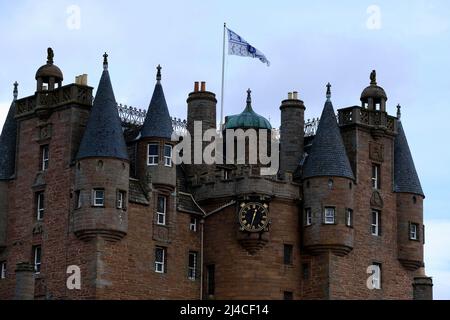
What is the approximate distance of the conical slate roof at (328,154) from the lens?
107m

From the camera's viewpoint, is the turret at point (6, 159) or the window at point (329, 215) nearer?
the turret at point (6, 159)

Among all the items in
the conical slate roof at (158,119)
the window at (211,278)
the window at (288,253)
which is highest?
the conical slate roof at (158,119)

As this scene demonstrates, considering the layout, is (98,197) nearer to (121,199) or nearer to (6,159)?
(121,199)

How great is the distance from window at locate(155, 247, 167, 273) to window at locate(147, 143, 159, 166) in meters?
5.56

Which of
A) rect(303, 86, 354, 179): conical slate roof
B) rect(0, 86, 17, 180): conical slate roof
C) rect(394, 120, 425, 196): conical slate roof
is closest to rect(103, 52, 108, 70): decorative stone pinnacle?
rect(0, 86, 17, 180): conical slate roof

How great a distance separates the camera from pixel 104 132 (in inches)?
3984

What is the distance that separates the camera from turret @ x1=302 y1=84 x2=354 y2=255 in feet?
348

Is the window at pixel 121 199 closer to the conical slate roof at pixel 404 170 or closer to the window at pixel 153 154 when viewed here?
the window at pixel 153 154

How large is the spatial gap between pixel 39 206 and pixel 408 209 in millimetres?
26144

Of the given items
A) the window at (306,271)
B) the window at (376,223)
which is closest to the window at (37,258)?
the window at (306,271)

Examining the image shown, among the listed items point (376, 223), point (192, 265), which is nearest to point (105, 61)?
point (192, 265)

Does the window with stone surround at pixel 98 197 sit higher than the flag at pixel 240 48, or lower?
lower

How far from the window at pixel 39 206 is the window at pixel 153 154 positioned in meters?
7.33
